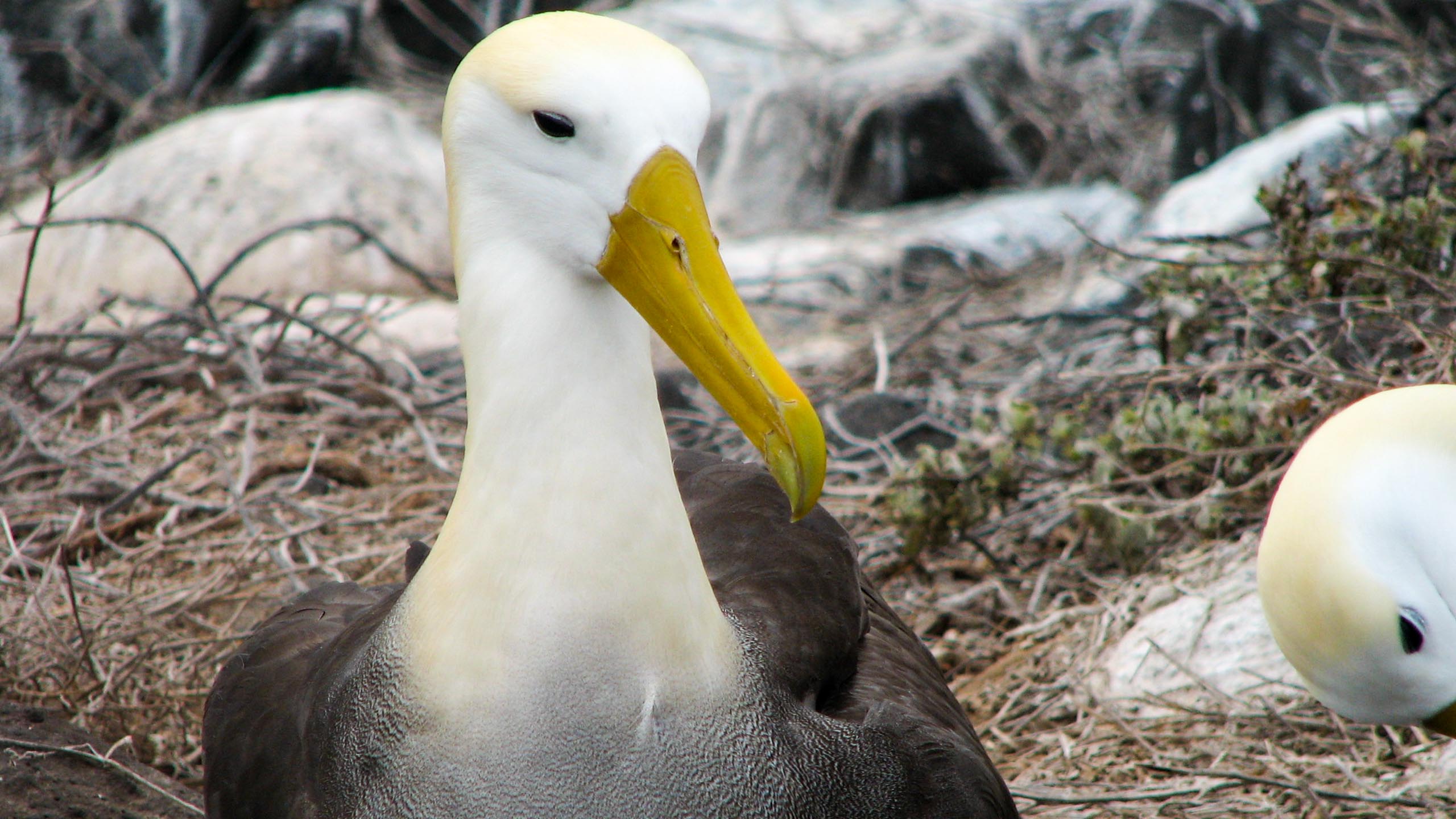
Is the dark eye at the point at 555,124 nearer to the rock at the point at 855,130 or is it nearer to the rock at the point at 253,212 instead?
the rock at the point at 253,212

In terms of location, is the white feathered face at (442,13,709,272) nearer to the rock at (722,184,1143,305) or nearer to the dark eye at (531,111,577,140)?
the dark eye at (531,111,577,140)

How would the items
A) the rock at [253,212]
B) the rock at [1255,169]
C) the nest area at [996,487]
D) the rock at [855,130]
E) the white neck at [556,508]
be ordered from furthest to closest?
the rock at [855,130], the rock at [253,212], the rock at [1255,169], the nest area at [996,487], the white neck at [556,508]

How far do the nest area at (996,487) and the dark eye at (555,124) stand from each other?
1.75m

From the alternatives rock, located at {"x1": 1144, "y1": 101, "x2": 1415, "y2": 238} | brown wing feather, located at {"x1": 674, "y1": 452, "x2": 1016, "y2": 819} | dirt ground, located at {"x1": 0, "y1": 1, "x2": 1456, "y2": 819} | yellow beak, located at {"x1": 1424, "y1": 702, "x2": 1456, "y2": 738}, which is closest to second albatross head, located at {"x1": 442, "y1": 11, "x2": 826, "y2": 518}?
brown wing feather, located at {"x1": 674, "y1": 452, "x2": 1016, "y2": 819}

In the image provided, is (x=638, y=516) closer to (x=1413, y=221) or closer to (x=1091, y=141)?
(x=1413, y=221)

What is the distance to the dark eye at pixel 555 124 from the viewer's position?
5.34ft

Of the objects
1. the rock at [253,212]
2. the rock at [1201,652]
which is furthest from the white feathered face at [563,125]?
the rock at [253,212]

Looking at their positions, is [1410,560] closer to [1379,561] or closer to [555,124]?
[1379,561]

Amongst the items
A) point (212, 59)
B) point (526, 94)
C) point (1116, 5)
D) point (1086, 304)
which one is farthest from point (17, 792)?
point (1116, 5)

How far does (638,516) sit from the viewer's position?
1748 mm

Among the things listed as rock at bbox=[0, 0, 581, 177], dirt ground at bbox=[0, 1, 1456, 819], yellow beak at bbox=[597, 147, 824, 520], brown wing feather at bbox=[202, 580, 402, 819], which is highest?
yellow beak at bbox=[597, 147, 824, 520]

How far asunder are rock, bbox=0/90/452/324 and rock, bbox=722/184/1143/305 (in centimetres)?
158

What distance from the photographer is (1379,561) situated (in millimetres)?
1963

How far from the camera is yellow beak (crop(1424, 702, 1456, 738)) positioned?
6.62 feet
